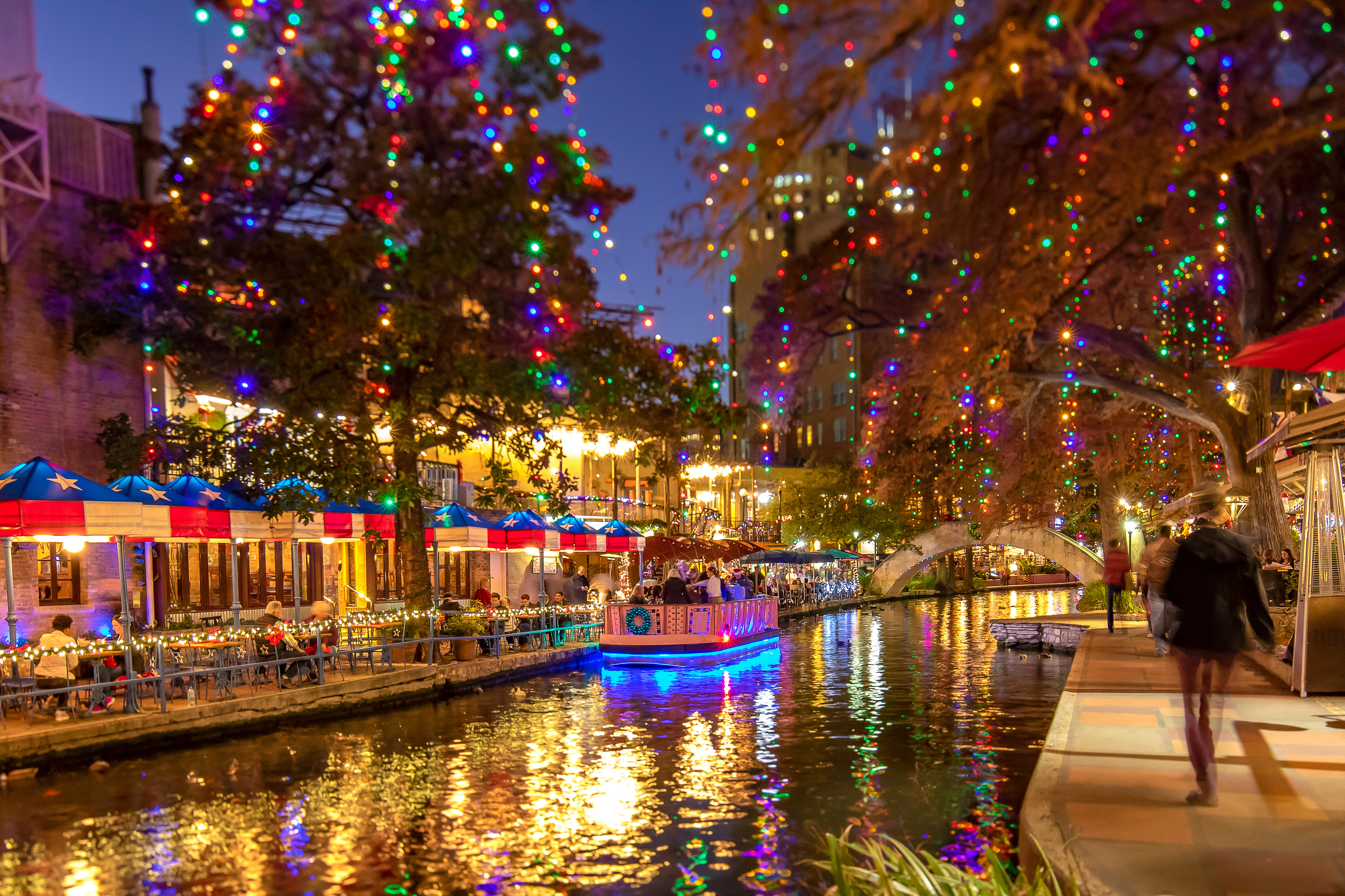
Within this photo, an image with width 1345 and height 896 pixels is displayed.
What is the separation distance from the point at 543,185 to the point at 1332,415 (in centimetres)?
1154

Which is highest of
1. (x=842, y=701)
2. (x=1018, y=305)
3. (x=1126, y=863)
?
(x=1018, y=305)

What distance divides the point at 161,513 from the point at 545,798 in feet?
26.0

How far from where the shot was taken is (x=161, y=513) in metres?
15.5

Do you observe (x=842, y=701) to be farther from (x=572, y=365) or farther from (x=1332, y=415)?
(x=1332, y=415)

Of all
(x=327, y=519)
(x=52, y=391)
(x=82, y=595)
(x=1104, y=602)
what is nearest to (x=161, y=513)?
(x=327, y=519)

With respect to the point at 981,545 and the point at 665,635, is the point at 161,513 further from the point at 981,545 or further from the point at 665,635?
the point at 981,545

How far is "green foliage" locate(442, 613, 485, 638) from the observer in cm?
2209

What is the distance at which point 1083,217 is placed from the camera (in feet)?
27.8

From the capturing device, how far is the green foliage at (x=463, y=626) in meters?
22.1

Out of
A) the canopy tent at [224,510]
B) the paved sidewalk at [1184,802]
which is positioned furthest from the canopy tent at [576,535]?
the paved sidewalk at [1184,802]

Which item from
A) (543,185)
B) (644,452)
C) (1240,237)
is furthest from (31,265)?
(1240,237)

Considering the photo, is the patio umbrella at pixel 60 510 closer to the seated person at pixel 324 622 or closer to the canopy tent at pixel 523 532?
the seated person at pixel 324 622

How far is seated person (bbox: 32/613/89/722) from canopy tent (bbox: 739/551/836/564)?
3180 centimetres

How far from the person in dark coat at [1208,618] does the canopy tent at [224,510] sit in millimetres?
14536
